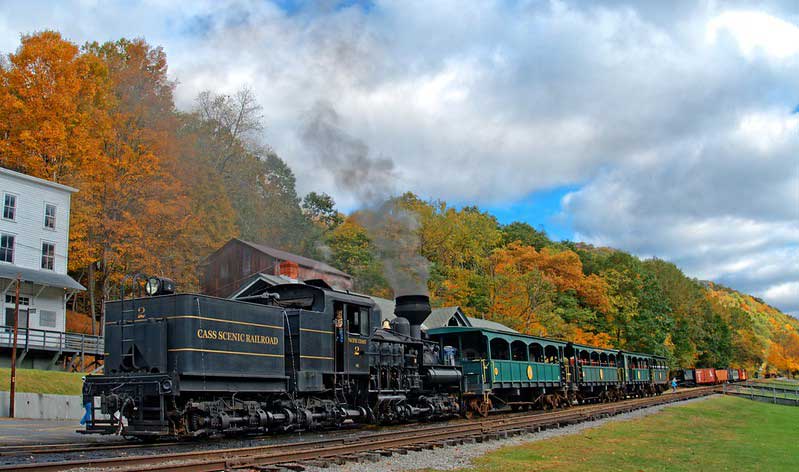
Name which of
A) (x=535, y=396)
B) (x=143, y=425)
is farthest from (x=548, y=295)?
(x=143, y=425)

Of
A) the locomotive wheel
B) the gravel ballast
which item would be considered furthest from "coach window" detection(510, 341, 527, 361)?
the gravel ballast

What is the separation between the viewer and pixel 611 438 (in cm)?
1788

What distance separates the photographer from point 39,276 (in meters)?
32.9

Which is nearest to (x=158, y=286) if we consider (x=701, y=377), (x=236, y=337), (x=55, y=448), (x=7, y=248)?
(x=236, y=337)

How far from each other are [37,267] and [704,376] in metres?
63.8

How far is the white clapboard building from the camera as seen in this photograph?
31.5 m

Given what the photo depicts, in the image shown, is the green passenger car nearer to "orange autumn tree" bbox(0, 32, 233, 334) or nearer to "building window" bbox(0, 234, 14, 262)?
"orange autumn tree" bbox(0, 32, 233, 334)

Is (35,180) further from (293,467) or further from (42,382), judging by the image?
(293,467)

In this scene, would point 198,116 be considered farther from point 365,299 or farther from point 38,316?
point 365,299

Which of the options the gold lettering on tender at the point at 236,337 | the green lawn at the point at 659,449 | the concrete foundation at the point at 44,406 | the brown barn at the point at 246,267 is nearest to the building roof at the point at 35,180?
the brown barn at the point at 246,267

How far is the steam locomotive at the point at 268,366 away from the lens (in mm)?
12945

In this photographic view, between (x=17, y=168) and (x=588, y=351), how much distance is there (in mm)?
34544

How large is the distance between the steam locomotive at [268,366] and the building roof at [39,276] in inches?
742

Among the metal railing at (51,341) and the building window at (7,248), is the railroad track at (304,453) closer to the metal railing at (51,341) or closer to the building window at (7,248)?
the metal railing at (51,341)
